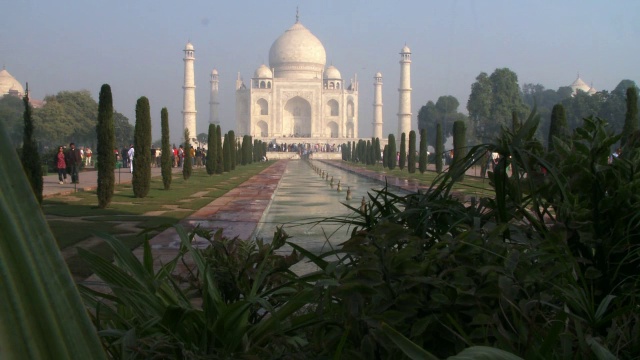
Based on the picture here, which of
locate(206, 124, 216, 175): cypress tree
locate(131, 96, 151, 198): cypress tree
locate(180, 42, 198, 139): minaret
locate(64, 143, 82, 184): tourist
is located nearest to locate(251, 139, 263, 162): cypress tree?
locate(180, 42, 198, 139): minaret

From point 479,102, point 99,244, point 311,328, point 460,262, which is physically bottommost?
point 99,244

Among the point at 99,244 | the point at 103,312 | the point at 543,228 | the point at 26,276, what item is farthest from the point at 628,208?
the point at 99,244

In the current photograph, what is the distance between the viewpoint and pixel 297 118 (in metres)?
53.4

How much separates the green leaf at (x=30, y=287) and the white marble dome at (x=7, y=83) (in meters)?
46.9

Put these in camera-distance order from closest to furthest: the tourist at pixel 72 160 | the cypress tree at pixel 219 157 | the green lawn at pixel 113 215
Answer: the green lawn at pixel 113 215 < the tourist at pixel 72 160 < the cypress tree at pixel 219 157

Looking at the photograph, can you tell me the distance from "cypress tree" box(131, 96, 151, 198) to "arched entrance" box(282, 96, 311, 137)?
41.9 meters

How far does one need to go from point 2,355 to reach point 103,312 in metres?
0.73

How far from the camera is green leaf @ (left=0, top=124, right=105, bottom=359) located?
432 mm

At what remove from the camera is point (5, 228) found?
17.7 inches

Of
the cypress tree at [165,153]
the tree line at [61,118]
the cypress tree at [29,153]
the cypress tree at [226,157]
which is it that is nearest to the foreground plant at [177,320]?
the cypress tree at [29,153]

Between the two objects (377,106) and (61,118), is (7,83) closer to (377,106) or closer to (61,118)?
Answer: (61,118)

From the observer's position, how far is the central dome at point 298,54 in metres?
49.6

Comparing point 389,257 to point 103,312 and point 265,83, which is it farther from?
point 265,83

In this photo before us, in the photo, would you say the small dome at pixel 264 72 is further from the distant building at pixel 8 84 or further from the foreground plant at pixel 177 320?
the foreground plant at pixel 177 320
